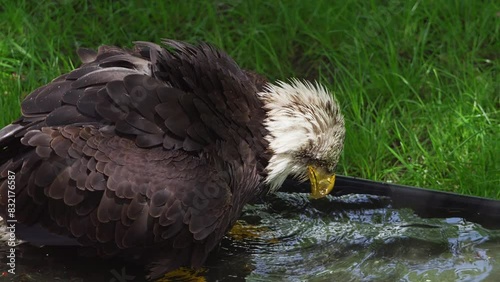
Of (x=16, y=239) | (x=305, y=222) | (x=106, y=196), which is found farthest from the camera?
(x=305, y=222)

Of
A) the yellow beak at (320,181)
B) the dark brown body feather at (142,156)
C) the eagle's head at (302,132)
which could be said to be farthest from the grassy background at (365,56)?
the dark brown body feather at (142,156)

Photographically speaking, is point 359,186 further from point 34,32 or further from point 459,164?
point 34,32

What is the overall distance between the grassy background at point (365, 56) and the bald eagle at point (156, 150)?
1.01 meters

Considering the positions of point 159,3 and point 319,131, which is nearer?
point 319,131

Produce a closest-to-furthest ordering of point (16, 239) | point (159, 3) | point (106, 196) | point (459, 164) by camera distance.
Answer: point (106, 196) < point (16, 239) < point (459, 164) < point (159, 3)

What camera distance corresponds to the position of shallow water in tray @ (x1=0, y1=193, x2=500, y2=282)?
14.8 ft

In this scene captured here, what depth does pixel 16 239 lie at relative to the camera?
4.56 meters

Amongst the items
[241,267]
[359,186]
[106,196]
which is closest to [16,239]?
[106,196]

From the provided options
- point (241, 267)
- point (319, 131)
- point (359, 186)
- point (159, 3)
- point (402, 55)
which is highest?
point (159, 3)

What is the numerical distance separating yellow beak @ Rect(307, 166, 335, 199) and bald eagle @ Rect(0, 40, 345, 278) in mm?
20

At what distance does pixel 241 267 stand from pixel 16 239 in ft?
3.82

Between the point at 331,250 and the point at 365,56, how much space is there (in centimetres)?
199

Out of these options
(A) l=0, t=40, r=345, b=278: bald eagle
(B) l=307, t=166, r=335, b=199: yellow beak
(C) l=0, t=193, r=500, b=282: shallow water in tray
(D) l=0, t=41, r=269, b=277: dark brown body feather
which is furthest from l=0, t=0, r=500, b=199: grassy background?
(D) l=0, t=41, r=269, b=277: dark brown body feather

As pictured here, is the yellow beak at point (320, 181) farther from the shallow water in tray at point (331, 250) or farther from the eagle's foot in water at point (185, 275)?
the eagle's foot in water at point (185, 275)
